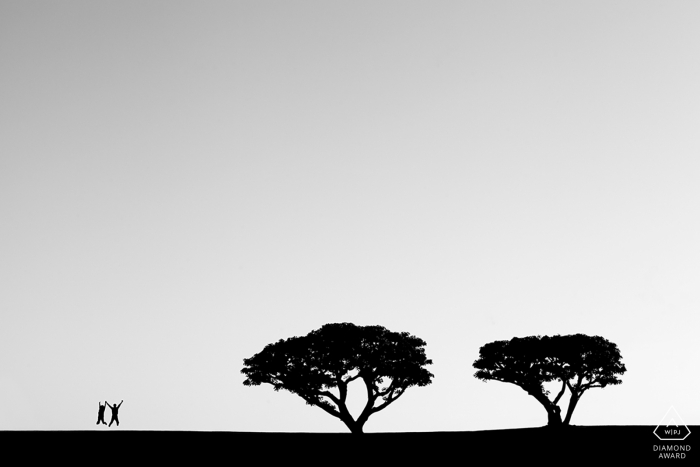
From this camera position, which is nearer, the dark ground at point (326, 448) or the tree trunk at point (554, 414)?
the dark ground at point (326, 448)

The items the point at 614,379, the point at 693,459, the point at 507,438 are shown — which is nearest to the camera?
the point at 693,459

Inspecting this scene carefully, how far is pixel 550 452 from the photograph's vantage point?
28516mm

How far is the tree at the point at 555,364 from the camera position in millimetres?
72188

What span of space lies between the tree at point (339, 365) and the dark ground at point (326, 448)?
3721 cm

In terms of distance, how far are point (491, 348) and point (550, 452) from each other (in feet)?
155

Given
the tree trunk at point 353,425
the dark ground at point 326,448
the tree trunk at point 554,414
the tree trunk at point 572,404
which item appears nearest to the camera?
the dark ground at point 326,448

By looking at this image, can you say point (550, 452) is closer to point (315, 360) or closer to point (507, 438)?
point (507, 438)

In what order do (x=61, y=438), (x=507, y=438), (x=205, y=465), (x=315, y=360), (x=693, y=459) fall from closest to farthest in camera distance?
(x=205, y=465) → (x=61, y=438) → (x=693, y=459) → (x=507, y=438) → (x=315, y=360)

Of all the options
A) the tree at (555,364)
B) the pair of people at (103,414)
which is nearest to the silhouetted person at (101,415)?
the pair of people at (103,414)

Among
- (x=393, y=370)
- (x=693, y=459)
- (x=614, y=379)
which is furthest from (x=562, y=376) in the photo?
(x=693, y=459)

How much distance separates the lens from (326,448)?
27.9 meters

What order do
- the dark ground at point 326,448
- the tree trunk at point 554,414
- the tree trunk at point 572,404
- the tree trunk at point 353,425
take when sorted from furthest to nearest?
1. the tree trunk at point 572,404
2. the tree trunk at point 554,414
3. the tree trunk at point 353,425
4. the dark ground at point 326,448

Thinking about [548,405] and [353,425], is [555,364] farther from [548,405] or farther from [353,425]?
[353,425]

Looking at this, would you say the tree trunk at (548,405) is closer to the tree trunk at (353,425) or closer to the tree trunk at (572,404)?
the tree trunk at (572,404)
